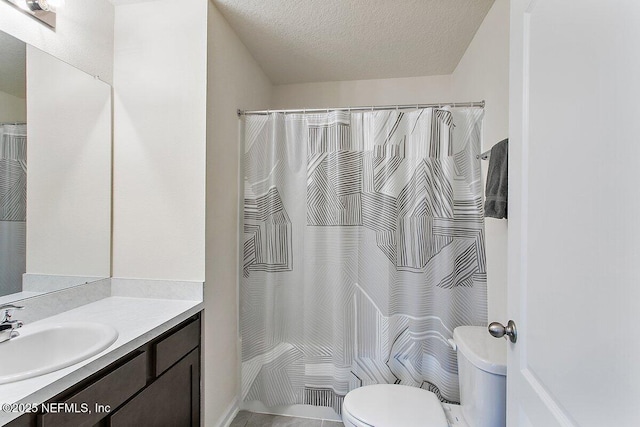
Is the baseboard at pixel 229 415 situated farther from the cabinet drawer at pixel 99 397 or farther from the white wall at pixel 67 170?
the white wall at pixel 67 170

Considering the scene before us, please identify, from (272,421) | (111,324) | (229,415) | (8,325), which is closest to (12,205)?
(8,325)

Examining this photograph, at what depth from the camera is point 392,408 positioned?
1.35 m

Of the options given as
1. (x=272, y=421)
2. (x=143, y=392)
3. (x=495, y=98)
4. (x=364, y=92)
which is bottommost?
(x=272, y=421)

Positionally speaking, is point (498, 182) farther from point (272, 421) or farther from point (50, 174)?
point (50, 174)

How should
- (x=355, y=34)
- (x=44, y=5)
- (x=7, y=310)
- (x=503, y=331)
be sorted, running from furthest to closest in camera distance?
(x=355, y=34) < (x=44, y=5) < (x=7, y=310) < (x=503, y=331)

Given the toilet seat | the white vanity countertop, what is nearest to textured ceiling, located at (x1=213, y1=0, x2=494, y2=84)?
the white vanity countertop

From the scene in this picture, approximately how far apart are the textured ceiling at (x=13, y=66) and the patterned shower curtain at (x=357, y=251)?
3.45ft

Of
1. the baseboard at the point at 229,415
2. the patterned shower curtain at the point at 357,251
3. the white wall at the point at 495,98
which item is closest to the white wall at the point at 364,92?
the white wall at the point at 495,98

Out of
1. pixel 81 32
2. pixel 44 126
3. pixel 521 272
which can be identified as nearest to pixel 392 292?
pixel 521 272

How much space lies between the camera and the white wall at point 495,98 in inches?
A: 56.6

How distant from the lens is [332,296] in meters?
1.89

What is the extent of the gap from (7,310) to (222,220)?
949mm

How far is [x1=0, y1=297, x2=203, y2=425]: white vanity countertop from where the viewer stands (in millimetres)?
801

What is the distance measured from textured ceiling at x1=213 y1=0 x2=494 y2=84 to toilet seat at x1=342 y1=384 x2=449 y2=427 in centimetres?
203
